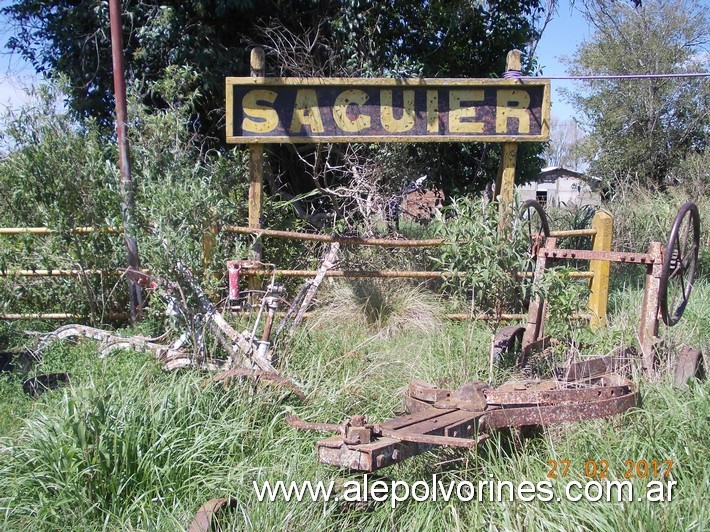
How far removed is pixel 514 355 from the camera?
532 cm

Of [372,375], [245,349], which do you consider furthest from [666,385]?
[245,349]

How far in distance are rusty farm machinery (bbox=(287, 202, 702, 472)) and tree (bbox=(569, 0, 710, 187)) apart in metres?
20.1

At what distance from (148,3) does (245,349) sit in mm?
6137

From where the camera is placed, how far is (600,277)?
6973mm

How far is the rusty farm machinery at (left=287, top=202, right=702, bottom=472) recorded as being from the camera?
313 centimetres

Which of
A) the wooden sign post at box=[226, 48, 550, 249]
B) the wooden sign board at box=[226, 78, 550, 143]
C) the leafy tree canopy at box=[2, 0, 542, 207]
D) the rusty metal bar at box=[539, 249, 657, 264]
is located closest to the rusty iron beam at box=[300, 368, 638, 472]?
the rusty metal bar at box=[539, 249, 657, 264]

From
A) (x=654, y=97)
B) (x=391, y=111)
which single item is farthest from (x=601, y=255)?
(x=654, y=97)

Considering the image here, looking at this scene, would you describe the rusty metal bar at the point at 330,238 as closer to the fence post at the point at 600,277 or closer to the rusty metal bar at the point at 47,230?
the rusty metal bar at the point at 47,230

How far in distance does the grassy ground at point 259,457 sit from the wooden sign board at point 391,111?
309 centimetres

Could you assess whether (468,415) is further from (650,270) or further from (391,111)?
(391,111)

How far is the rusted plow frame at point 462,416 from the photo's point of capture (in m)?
3.10

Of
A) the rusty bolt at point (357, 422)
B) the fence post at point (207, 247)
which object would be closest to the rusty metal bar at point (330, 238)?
the fence post at point (207, 247)

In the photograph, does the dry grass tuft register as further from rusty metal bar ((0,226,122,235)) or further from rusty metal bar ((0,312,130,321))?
rusty metal bar ((0,226,122,235))

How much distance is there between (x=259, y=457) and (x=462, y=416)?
1205 mm
